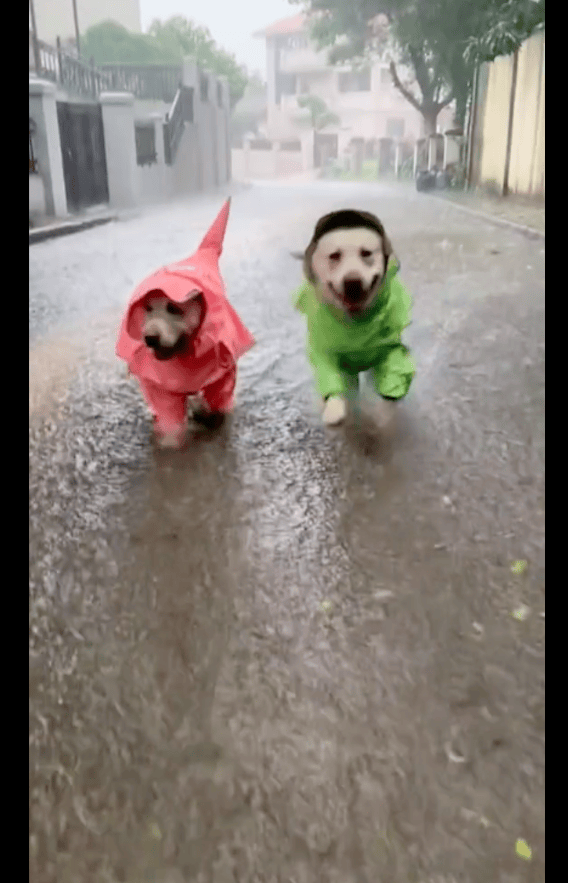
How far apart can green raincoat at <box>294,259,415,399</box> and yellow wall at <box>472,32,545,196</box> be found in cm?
1119

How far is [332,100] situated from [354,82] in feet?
4.35

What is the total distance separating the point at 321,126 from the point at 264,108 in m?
3.41

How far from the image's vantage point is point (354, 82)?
36.9 m

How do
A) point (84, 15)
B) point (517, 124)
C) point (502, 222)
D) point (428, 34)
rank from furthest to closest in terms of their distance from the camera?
point (84, 15) → point (428, 34) → point (517, 124) → point (502, 222)

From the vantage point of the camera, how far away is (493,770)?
1.35 m

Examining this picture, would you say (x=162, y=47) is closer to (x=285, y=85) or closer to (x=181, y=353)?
(x=285, y=85)

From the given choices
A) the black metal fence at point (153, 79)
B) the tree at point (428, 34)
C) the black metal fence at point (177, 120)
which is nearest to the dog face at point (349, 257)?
the tree at point (428, 34)

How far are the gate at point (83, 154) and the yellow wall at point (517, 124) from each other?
8.04 meters

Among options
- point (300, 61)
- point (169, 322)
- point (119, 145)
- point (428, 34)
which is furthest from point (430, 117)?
point (169, 322)

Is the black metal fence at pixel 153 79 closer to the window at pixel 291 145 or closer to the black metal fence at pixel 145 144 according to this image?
the black metal fence at pixel 145 144

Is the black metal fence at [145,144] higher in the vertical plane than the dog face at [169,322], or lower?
higher

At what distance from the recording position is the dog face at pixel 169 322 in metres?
2.49
